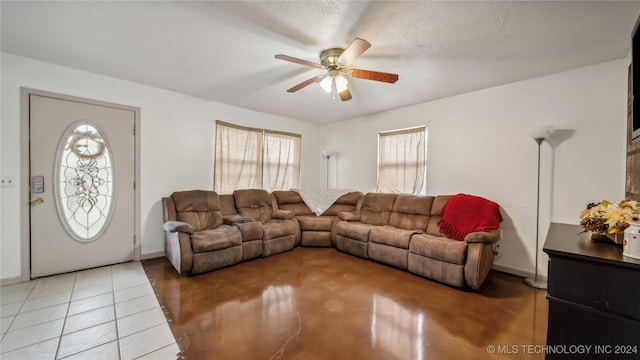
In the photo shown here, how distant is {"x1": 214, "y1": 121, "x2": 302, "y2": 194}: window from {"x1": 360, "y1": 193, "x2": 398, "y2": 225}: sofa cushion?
1796 millimetres

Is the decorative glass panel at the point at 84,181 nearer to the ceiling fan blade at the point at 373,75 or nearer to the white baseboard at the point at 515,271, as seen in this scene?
the ceiling fan blade at the point at 373,75

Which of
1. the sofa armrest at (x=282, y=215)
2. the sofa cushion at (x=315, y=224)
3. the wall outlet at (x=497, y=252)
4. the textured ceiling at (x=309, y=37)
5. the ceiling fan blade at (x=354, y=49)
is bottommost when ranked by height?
the wall outlet at (x=497, y=252)

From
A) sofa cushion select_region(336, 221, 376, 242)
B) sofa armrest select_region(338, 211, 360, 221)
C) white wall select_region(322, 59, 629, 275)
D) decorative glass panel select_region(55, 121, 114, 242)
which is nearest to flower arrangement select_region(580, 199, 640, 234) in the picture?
white wall select_region(322, 59, 629, 275)

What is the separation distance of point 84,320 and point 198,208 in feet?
5.89

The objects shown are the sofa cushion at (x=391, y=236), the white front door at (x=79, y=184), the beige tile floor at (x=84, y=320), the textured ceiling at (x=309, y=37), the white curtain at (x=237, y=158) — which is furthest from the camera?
the white curtain at (x=237, y=158)

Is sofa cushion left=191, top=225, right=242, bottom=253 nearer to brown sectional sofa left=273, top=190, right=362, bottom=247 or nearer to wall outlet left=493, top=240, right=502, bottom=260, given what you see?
brown sectional sofa left=273, top=190, right=362, bottom=247

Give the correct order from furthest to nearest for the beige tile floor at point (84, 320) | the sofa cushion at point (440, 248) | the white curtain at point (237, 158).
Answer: the white curtain at point (237, 158), the sofa cushion at point (440, 248), the beige tile floor at point (84, 320)

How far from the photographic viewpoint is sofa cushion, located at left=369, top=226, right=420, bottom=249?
3.25 m

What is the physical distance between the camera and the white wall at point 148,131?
2662 mm

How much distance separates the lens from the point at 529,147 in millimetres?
3129

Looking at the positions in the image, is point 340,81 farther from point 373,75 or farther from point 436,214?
point 436,214

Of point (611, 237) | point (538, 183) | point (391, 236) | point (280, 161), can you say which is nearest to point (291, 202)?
point (280, 161)

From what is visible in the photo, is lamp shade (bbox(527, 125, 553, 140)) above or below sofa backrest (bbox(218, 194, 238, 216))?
above

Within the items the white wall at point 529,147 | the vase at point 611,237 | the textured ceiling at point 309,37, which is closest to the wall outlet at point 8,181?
the textured ceiling at point 309,37
